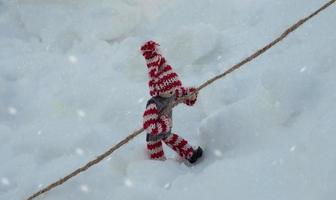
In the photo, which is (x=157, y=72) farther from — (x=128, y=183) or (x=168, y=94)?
(x=128, y=183)

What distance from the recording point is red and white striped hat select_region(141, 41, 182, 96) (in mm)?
3949

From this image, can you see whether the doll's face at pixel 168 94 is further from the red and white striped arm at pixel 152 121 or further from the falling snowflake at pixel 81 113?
the falling snowflake at pixel 81 113

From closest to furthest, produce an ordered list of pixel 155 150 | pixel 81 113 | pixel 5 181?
pixel 155 150 < pixel 5 181 < pixel 81 113

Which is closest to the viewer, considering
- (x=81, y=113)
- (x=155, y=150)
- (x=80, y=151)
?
(x=155, y=150)

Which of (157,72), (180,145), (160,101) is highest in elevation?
(157,72)

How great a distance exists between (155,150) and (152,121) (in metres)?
0.34

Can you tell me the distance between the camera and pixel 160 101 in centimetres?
407

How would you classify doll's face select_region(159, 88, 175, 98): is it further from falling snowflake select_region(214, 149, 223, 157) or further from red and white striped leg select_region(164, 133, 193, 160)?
falling snowflake select_region(214, 149, 223, 157)

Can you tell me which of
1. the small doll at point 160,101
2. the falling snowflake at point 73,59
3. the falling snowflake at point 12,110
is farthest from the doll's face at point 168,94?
the falling snowflake at point 73,59

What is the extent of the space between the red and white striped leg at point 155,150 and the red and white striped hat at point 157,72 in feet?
1.39

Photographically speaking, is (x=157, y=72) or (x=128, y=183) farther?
(x=157, y=72)

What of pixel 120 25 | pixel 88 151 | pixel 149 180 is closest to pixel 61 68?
pixel 120 25

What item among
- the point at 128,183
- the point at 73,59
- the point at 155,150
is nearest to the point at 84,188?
the point at 128,183

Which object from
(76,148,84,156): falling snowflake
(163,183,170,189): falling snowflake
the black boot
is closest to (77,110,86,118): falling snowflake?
(76,148,84,156): falling snowflake
